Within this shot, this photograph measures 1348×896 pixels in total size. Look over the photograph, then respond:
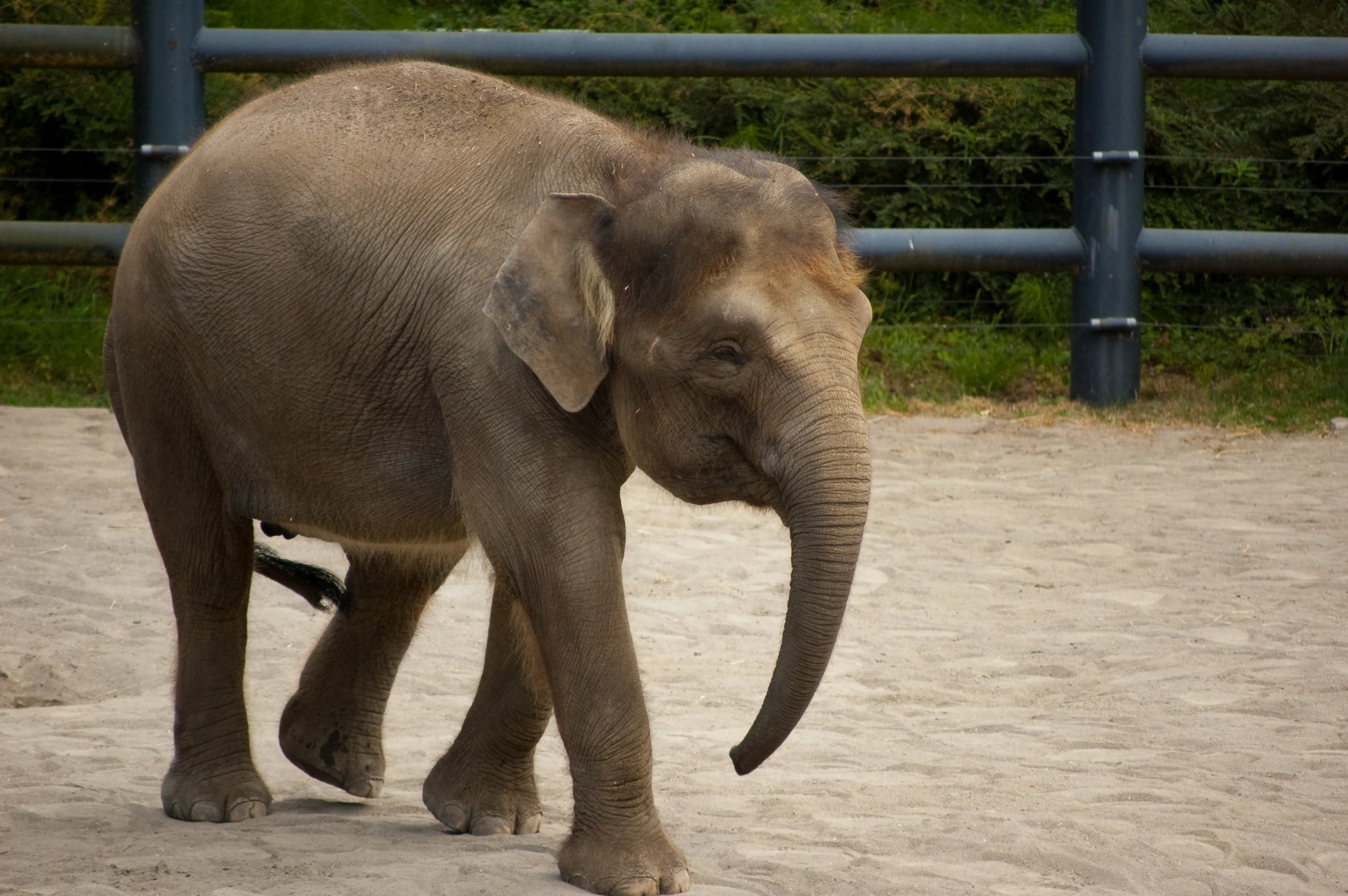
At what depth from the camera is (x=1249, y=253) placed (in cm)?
880

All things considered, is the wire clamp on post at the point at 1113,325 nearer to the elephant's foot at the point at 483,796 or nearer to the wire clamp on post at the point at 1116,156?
the wire clamp on post at the point at 1116,156

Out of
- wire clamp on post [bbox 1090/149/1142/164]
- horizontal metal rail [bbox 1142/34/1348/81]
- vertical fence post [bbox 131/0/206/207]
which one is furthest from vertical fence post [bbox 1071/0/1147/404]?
vertical fence post [bbox 131/0/206/207]

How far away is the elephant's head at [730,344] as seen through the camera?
2.97 m

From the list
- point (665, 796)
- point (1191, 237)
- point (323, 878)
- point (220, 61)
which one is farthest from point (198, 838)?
point (1191, 237)

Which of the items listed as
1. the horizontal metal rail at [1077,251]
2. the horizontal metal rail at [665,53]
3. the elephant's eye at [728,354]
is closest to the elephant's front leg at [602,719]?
the elephant's eye at [728,354]

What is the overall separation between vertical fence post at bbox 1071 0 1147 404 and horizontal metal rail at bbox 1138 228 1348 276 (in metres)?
0.14

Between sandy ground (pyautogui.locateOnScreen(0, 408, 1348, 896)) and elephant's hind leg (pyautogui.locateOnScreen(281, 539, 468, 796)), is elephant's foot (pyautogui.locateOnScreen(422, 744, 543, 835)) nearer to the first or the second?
sandy ground (pyautogui.locateOnScreen(0, 408, 1348, 896))

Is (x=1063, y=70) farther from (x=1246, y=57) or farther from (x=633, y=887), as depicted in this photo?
(x=633, y=887)

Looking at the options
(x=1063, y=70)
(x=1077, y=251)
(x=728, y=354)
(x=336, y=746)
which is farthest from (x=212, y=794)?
(x=1063, y=70)

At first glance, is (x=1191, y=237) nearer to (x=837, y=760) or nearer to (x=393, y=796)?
(x=837, y=760)

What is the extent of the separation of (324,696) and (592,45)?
210 inches

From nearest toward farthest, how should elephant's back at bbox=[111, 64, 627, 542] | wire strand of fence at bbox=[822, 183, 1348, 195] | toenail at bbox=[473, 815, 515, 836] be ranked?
elephant's back at bbox=[111, 64, 627, 542] < toenail at bbox=[473, 815, 515, 836] < wire strand of fence at bbox=[822, 183, 1348, 195]

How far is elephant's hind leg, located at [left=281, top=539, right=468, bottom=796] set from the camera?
4.21 metres

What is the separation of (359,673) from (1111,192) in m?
5.95
